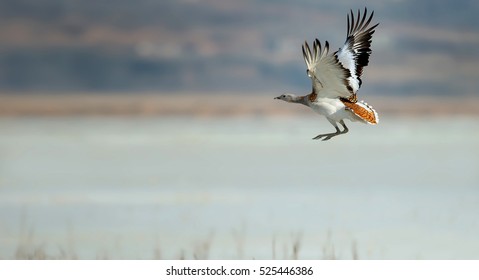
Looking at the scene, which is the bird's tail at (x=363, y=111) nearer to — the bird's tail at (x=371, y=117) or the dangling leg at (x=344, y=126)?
the bird's tail at (x=371, y=117)

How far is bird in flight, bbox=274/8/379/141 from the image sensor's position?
1130 cm

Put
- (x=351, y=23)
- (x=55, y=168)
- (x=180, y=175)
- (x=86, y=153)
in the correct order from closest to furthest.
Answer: (x=351, y=23) < (x=180, y=175) < (x=55, y=168) < (x=86, y=153)

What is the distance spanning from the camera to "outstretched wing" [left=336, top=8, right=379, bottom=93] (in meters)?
11.4

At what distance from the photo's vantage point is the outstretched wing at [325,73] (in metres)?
11.1

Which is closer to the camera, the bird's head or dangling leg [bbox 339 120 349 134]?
dangling leg [bbox 339 120 349 134]

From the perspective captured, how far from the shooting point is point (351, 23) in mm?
11641

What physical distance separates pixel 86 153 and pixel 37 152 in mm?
1073

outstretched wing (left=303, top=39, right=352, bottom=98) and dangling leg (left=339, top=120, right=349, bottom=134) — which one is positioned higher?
outstretched wing (left=303, top=39, right=352, bottom=98)

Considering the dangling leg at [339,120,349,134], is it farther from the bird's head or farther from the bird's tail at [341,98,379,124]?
the bird's head

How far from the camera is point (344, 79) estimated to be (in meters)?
11.4

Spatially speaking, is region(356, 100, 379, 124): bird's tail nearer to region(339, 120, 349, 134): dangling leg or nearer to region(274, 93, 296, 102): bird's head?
region(339, 120, 349, 134): dangling leg
